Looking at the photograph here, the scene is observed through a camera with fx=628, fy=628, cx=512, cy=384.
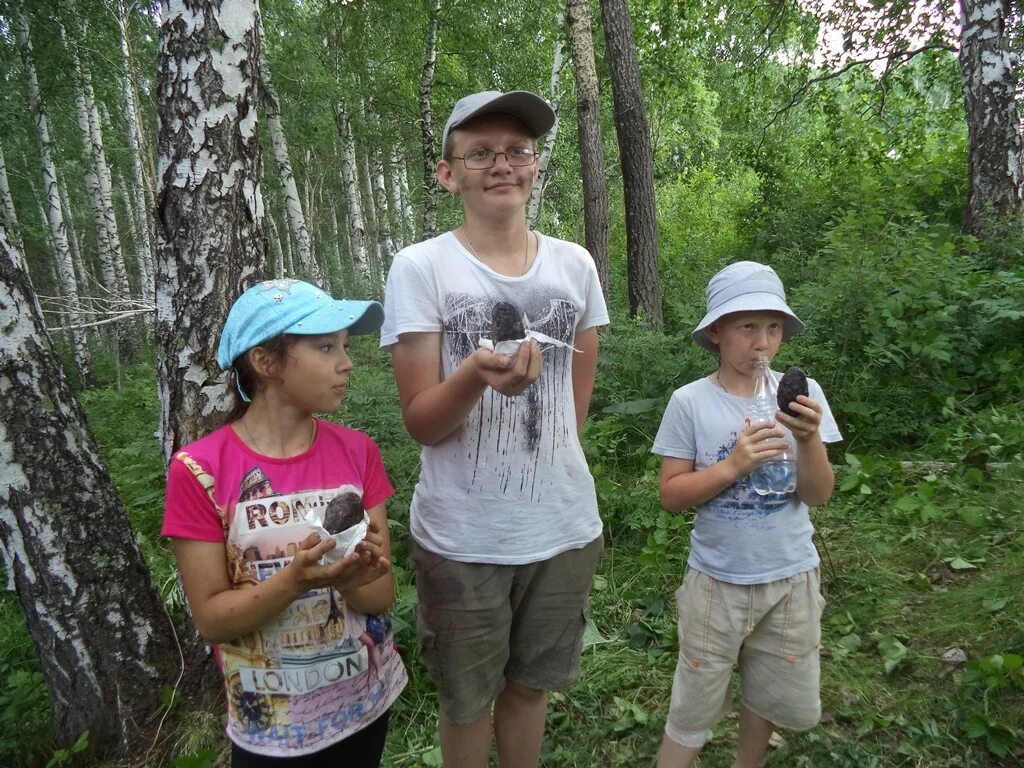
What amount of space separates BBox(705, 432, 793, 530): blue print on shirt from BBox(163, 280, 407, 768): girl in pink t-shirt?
1052mm

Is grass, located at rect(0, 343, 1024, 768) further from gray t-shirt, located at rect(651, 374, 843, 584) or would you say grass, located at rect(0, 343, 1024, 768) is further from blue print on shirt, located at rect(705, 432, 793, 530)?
blue print on shirt, located at rect(705, 432, 793, 530)

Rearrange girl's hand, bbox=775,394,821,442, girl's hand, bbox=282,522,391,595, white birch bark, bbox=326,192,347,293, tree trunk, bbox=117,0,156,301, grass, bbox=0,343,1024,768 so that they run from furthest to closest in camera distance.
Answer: white birch bark, bbox=326,192,347,293 < tree trunk, bbox=117,0,156,301 < grass, bbox=0,343,1024,768 < girl's hand, bbox=775,394,821,442 < girl's hand, bbox=282,522,391,595

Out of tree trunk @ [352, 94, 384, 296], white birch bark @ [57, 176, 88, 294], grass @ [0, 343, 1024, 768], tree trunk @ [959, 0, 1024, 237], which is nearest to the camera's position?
grass @ [0, 343, 1024, 768]

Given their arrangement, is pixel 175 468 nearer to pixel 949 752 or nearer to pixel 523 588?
pixel 523 588

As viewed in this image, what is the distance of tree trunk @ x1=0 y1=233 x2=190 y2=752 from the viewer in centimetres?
239

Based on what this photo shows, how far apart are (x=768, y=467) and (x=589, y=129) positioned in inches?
263

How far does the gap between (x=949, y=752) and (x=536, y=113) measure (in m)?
2.60

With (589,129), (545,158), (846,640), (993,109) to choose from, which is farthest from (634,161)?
(846,640)

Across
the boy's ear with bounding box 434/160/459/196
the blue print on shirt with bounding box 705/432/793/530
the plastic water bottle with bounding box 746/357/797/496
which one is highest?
the boy's ear with bounding box 434/160/459/196

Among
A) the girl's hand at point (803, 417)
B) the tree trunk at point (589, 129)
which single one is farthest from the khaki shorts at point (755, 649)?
the tree trunk at point (589, 129)

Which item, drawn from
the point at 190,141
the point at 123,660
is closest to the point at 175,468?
the point at 190,141

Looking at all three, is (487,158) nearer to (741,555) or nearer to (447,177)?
(447,177)

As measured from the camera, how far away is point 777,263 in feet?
25.9

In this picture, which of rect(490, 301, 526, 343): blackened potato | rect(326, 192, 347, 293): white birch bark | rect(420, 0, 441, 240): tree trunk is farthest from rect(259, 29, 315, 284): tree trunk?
rect(490, 301, 526, 343): blackened potato
